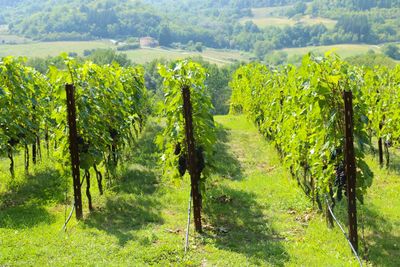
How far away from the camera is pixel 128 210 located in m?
11.9

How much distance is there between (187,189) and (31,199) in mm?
4477

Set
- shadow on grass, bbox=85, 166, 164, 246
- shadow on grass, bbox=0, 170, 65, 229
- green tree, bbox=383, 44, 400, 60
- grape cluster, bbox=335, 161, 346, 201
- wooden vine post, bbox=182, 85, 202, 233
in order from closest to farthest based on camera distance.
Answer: grape cluster, bbox=335, 161, 346, 201 < wooden vine post, bbox=182, 85, 202, 233 < shadow on grass, bbox=85, 166, 164, 246 < shadow on grass, bbox=0, 170, 65, 229 < green tree, bbox=383, 44, 400, 60

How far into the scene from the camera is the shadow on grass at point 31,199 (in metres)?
10.8

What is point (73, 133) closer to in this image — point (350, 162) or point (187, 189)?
point (187, 189)

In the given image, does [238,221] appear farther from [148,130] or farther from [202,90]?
[148,130]

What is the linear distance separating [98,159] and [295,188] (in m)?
6.24

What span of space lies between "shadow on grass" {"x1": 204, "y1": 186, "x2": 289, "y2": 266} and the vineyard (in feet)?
0.10

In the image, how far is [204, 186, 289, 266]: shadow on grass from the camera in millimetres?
9320

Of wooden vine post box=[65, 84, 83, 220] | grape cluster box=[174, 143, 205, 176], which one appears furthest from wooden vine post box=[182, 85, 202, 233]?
wooden vine post box=[65, 84, 83, 220]

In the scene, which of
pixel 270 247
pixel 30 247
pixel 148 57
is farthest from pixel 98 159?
pixel 148 57

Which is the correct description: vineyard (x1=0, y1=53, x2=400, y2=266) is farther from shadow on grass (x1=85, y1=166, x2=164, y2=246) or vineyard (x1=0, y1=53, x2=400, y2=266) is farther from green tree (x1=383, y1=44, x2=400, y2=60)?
green tree (x1=383, y1=44, x2=400, y2=60)

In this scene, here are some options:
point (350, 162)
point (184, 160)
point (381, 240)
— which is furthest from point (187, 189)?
point (350, 162)

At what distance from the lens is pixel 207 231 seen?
34.6 ft

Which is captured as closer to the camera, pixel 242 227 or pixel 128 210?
pixel 242 227
